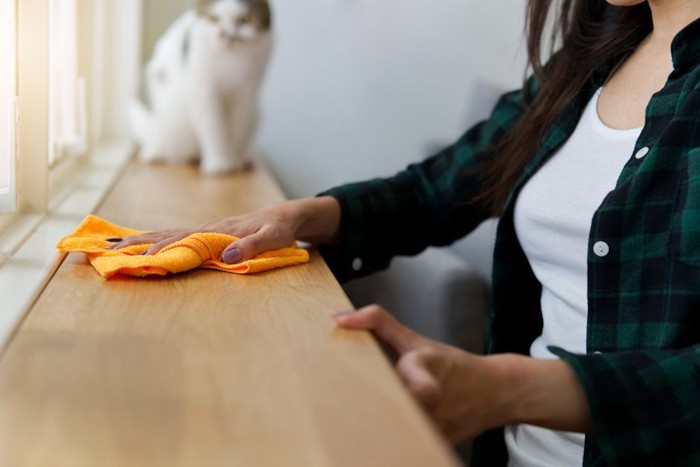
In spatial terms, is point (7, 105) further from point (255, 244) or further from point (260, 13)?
point (260, 13)

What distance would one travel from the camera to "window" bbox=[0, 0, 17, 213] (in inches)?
37.3

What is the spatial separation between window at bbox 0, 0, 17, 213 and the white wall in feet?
3.53

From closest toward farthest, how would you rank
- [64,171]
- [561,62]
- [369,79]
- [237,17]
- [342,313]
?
[342,313]
[561,62]
[64,171]
[237,17]
[369,79]

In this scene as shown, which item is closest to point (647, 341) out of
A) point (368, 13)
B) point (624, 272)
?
point (624, 272)

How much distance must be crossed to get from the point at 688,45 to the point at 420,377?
492 mm

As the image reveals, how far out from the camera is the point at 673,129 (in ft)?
2.65

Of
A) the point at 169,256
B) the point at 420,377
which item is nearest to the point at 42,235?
the point at 169,256

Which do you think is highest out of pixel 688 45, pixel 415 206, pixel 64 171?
pixel 688 45

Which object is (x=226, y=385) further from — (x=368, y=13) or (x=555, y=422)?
(x=368, y=13)

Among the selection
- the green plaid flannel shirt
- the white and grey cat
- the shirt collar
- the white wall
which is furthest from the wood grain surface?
the white wall

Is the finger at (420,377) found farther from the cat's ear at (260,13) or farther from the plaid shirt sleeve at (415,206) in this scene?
the cat's ear at (260,13)

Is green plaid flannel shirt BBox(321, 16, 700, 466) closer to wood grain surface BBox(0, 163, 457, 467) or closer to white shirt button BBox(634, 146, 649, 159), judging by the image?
white shirt button BBox(634, 146, 649, 159)

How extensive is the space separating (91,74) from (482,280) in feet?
2.93

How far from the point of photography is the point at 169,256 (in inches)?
31.7
